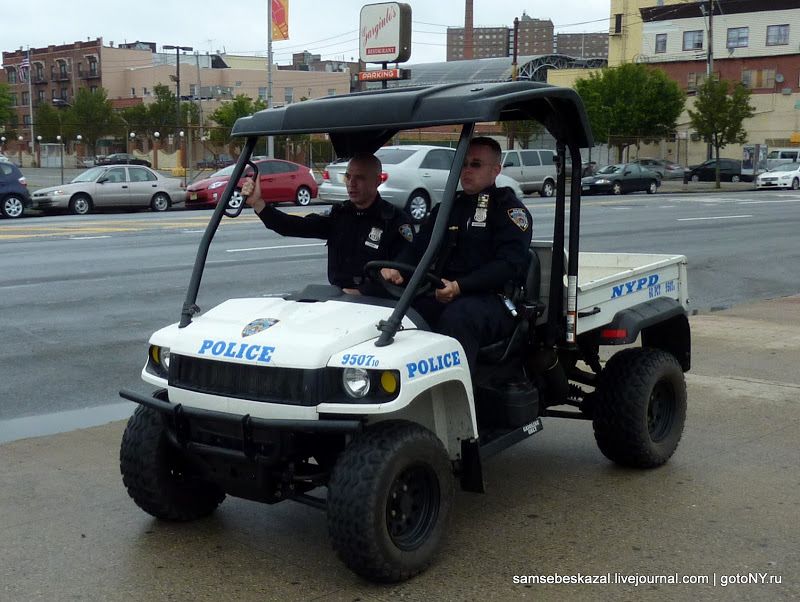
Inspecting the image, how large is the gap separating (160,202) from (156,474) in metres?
27.1

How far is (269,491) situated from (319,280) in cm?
935

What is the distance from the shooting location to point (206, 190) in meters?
31.7

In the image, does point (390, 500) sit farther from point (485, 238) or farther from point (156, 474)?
point (485, 238)

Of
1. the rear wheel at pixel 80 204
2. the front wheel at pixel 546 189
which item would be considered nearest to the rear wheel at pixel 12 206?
the rear wheel at pixel 80 204

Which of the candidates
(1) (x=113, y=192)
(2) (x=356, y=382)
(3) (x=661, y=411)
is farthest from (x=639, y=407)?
(1) (x=113, y=192)

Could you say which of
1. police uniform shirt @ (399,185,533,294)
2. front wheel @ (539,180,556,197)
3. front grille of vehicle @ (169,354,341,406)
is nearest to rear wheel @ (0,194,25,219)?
front wheel @ (539,180,556,197)

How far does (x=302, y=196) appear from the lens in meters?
30.8

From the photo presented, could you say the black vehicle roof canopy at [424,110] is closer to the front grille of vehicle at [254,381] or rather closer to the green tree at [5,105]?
the front grille of vehicle at [254,381]

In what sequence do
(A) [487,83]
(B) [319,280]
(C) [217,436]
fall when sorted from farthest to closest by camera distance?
(B) [319,280], (A) [487,83], (C) [217,436]

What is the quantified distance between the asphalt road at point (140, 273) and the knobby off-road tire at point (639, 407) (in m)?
3.48

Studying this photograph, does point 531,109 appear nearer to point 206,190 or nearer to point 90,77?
point 206,190

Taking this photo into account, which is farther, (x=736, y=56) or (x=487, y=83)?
(x=736, y=56)

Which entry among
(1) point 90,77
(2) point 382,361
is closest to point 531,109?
(2) point 382,361

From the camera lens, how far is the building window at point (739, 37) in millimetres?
71375
